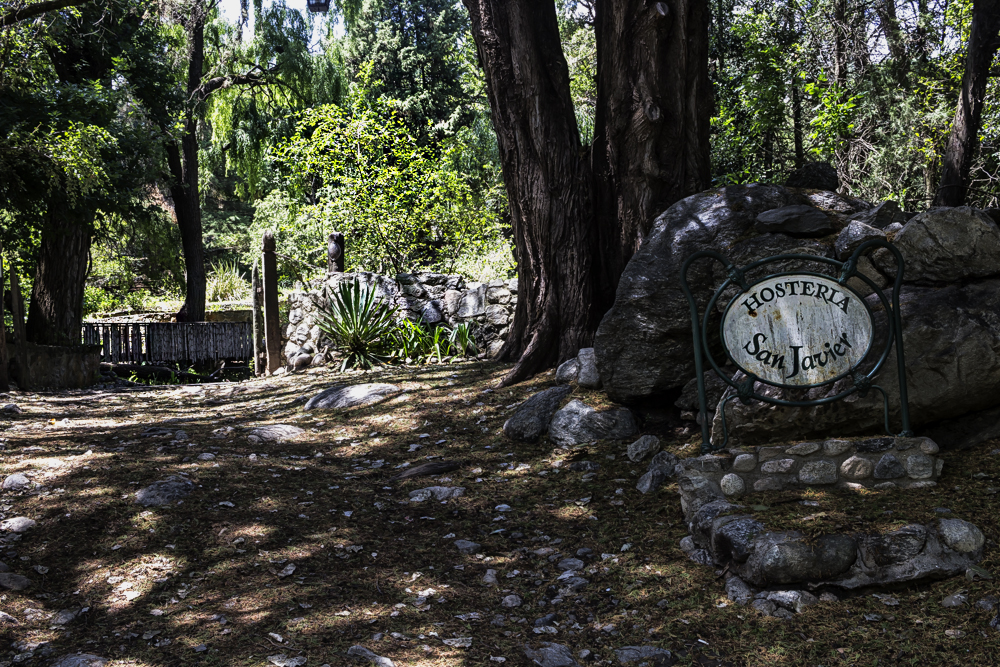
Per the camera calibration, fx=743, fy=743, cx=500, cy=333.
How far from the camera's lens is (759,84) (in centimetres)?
1072

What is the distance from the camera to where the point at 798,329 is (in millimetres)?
3555

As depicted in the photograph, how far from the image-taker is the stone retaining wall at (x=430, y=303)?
10180 mm

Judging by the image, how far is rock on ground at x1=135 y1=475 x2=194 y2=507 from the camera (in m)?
3.98

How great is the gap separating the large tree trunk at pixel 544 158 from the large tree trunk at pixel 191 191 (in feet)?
41.8

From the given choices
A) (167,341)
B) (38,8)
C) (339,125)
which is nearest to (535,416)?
(38,8)

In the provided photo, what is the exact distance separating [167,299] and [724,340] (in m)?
23.2

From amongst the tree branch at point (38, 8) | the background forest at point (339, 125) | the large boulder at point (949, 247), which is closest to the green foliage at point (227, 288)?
the background forest at point (339, 125)

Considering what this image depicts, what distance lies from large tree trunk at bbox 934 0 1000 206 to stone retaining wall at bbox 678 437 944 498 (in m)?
6.52

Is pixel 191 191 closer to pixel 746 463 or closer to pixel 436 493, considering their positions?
pixel 436 493

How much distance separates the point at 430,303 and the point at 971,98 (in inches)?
282

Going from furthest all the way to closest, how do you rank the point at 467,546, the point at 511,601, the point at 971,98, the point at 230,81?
1. the point at 230,81
2. the point at 971,98
3. the point at 467,546
4. the point at 511,601

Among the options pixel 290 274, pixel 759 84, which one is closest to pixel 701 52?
pixel 759 84

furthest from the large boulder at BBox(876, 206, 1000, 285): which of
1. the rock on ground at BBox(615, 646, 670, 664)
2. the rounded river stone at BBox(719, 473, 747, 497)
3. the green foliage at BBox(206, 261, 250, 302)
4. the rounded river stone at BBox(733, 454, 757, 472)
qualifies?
the green foliage at BBox(206, 261, 250, 302)

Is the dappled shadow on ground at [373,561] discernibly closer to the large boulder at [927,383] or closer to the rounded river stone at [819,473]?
the rounded river stone at [819,473]
